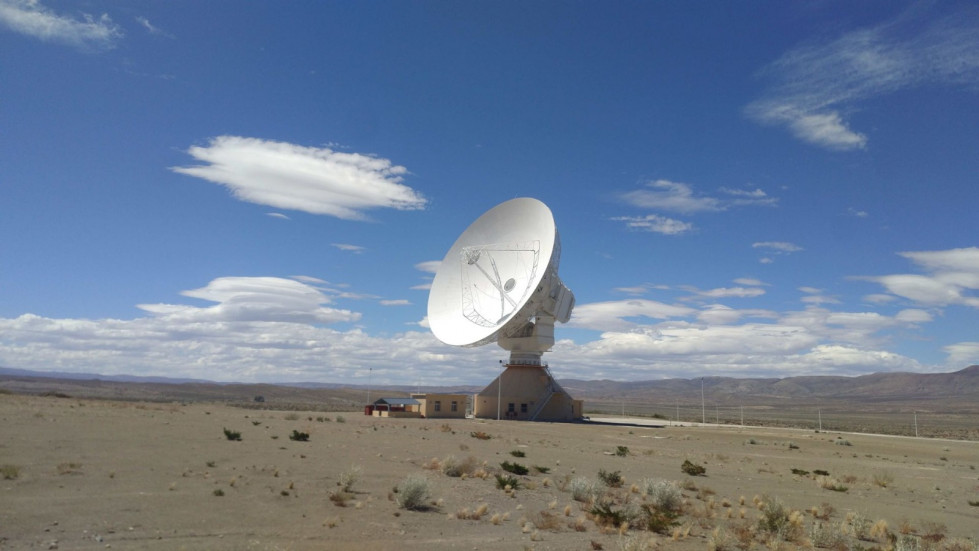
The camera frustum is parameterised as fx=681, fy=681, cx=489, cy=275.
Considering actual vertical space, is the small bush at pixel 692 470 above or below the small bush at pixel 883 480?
above

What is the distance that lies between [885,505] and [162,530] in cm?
2078

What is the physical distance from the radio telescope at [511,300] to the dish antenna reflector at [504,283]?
0.22 feet

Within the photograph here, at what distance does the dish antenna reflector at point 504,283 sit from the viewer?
171 ft

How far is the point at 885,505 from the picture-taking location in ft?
70.6

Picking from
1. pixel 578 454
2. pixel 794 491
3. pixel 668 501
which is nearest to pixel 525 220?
pixel 578 454

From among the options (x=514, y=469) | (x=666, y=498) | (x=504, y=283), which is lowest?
(x=666, y=498)

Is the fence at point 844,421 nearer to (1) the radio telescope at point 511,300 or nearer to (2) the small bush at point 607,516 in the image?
(1) the radio telescope at point 511,300

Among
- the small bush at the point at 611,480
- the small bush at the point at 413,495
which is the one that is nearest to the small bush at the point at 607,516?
the small bush at the point at 413,495

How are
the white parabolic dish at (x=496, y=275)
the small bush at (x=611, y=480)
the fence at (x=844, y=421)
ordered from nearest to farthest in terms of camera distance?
the small bush at (x=611, y=480)
the white parabolic dish at (x=496, y=275)
the fence at (x=844, y=421)

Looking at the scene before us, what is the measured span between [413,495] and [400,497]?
0.29 metres

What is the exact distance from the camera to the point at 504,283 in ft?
179

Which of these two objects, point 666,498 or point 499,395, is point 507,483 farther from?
point 499,395

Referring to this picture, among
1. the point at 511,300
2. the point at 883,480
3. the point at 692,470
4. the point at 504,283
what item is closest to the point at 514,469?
the point at 692,470

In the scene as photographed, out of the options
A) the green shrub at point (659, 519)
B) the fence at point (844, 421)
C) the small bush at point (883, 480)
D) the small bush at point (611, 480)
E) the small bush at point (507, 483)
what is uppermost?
the small bush at point (507, 483)
